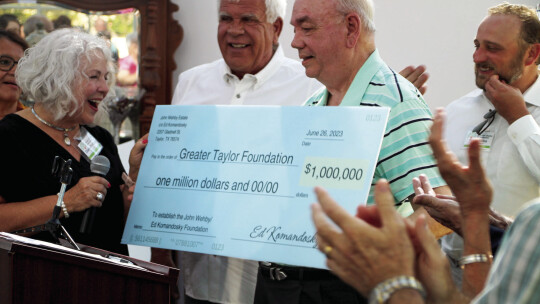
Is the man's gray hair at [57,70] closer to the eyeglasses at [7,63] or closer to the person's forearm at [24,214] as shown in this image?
the person's forearm at [24,214]

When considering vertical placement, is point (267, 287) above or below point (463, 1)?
below

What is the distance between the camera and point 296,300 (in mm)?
2312

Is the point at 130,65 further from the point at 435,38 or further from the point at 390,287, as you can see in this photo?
the point at 390,287

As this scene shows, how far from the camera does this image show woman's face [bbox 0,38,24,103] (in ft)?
11.8

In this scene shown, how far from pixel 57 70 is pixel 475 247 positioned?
216 centimetres

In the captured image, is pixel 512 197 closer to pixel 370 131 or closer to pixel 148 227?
pixel 370 131

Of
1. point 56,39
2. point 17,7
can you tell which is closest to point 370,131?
point 56,39

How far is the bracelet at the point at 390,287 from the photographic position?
118cm

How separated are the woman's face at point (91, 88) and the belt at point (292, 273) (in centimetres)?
117

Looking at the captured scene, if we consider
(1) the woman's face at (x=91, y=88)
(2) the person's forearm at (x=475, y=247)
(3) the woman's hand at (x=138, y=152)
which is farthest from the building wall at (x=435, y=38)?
(2) the person's forearm at (x=475, y=247)

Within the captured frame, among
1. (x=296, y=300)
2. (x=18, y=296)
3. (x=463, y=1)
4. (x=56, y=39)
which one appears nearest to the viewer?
(x=18, y=296)

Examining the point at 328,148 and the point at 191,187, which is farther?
the point at 191,187

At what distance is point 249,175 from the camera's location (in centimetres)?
245

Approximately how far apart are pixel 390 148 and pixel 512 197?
1.19 metres
